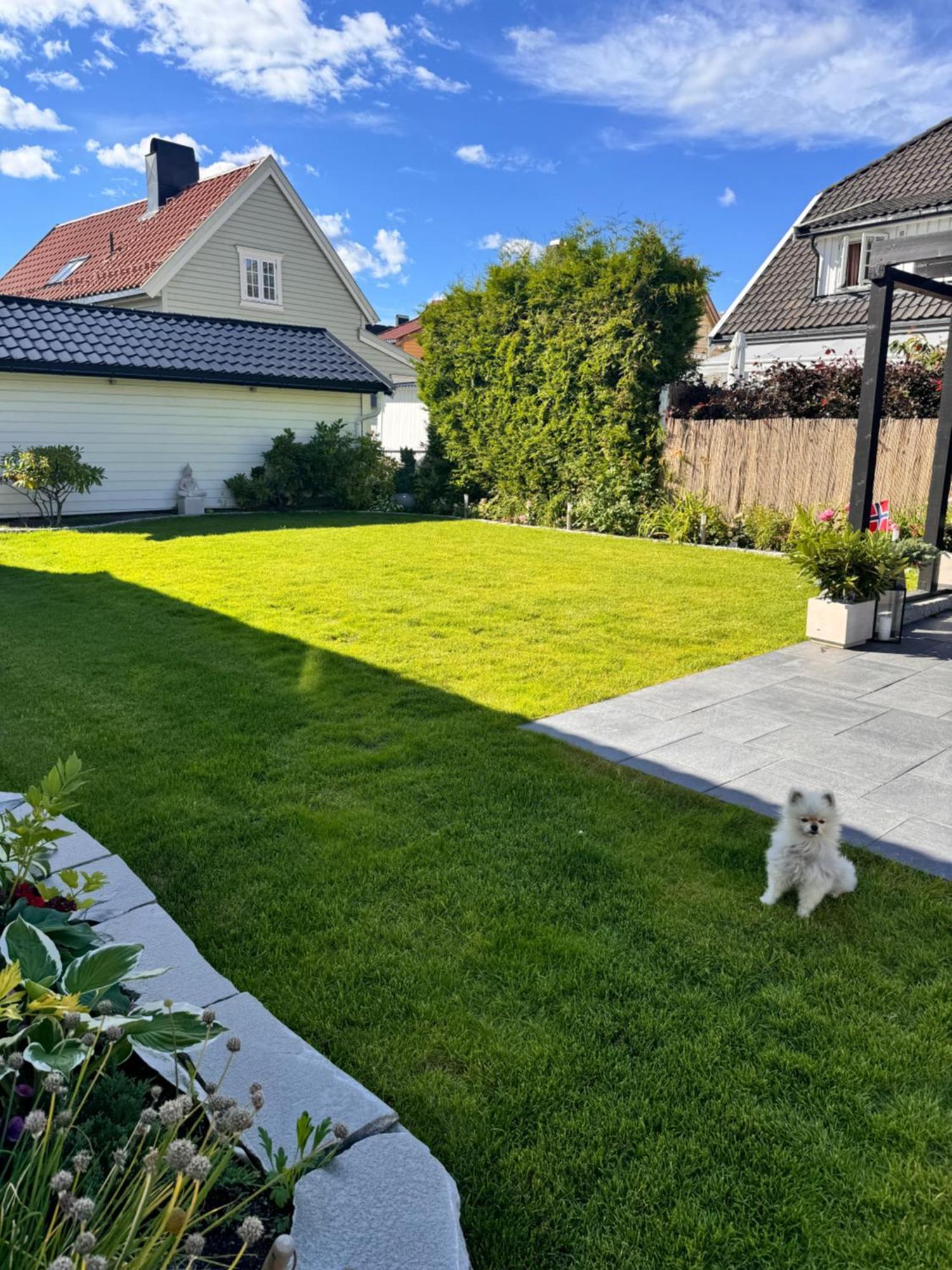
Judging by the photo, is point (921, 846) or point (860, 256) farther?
point (860, 256)

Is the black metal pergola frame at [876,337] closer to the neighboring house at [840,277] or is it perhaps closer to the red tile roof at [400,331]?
the neighboring house at [840,277]

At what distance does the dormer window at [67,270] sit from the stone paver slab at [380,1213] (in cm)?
2513

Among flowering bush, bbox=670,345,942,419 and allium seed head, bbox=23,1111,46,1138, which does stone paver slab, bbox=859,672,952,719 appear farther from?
flowering bush, bbox=670,345,942,419

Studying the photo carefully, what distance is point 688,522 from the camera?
11.9 metres

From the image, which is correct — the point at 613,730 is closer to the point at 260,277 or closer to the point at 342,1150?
the point at 342,1150

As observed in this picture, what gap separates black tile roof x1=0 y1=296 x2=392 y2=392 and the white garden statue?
1633 millimetres

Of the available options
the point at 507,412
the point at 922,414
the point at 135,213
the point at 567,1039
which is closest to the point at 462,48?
the point at 507,412

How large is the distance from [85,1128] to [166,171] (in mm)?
25141

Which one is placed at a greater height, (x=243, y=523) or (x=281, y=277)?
(x=281, y=277)

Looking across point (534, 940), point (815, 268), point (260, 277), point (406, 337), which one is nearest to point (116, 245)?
point (260, 277)

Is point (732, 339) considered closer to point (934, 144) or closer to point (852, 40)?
point (934, 144)

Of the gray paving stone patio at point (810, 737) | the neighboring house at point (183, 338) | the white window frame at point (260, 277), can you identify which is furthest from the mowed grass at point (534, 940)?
the white window frame at point (260, 277)

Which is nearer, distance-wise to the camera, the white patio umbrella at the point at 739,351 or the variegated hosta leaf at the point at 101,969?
the variegated hosta leaf at the point at 101,969

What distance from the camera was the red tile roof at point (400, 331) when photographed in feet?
122
